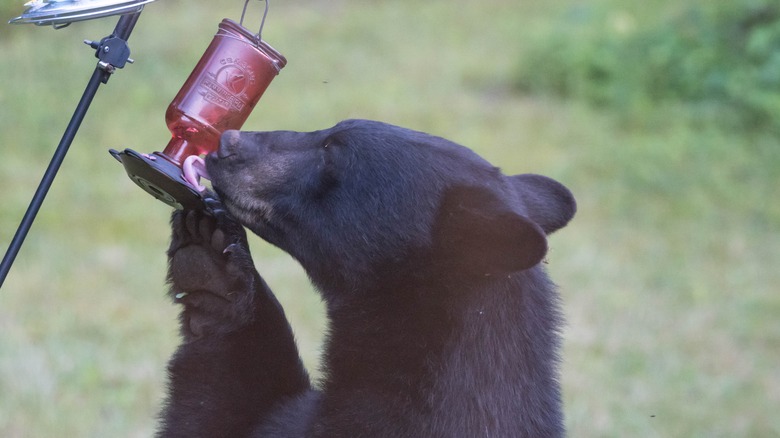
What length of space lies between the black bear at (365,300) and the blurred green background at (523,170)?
1823 millimetres

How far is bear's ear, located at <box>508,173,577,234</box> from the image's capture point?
3338 millimetres

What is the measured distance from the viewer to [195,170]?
9.87 feet

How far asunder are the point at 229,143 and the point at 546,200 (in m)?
1.06

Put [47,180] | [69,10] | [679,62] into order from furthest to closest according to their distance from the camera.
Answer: [679,62] < [47,180] < [69,10]

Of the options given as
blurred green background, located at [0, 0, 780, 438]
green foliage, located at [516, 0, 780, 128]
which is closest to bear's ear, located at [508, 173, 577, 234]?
blurred green background, located at [0, 0, 780, 438]

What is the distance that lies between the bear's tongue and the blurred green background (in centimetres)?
212

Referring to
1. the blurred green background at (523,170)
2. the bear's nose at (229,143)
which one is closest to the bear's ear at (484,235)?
the bear's nose at (229,143)

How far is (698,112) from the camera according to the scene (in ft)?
34.1

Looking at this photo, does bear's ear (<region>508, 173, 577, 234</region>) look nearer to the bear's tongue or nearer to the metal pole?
the bear's tongue

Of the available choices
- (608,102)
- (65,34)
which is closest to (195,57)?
(65,34)

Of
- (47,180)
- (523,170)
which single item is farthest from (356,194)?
(523,170)

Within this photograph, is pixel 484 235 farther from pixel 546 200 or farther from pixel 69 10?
pixel 69 10

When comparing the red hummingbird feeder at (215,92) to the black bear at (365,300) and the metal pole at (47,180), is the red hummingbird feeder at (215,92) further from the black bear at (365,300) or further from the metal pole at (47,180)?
the metal pole at (47,180)

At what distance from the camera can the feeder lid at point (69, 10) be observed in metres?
2.31
